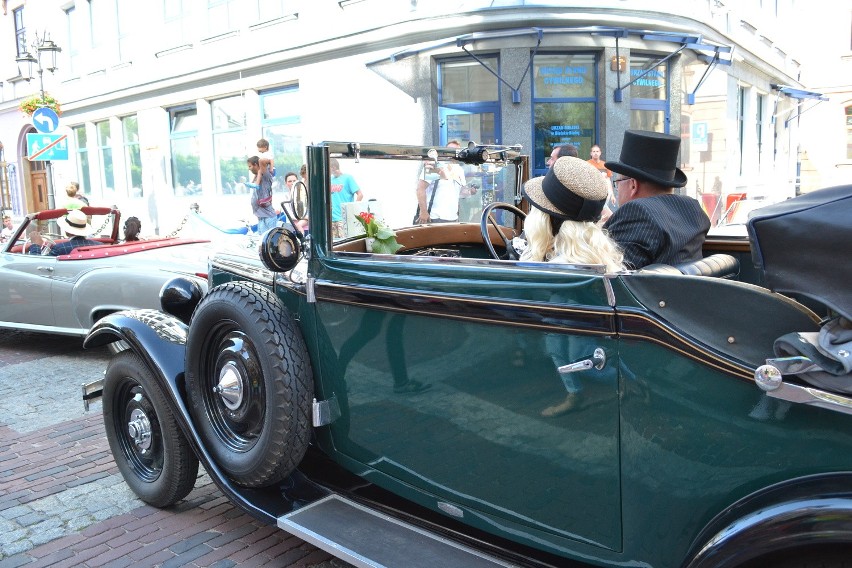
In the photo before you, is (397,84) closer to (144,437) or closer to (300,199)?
(144,437)

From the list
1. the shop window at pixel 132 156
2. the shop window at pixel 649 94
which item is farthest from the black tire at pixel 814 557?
the shop window at pixel 132 156

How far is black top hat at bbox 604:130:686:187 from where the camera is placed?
2.85 meters

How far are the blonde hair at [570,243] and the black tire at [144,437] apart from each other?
1816mm

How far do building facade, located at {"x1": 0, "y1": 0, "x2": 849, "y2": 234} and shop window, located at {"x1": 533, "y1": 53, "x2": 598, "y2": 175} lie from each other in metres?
0.02

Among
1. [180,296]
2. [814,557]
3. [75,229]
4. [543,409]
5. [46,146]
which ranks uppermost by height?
[46,146]

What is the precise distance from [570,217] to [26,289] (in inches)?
226

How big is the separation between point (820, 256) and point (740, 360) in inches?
11.5

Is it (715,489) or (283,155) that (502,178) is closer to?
(715,489)

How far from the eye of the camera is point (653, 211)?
252 cm

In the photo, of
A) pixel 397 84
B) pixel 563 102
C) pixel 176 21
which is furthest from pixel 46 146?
pixel 563 102

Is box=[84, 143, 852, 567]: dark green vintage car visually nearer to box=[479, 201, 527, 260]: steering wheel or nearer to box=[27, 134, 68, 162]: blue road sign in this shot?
box=[479, 201, 527, 260]: steering wheel

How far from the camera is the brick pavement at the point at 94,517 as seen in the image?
9.73 ft

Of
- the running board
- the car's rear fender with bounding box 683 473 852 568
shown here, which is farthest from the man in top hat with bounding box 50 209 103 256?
the car's rear fender with bounding box 683 473 852 568

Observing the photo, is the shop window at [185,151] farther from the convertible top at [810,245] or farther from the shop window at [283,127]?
the convertible top at [810,245]
